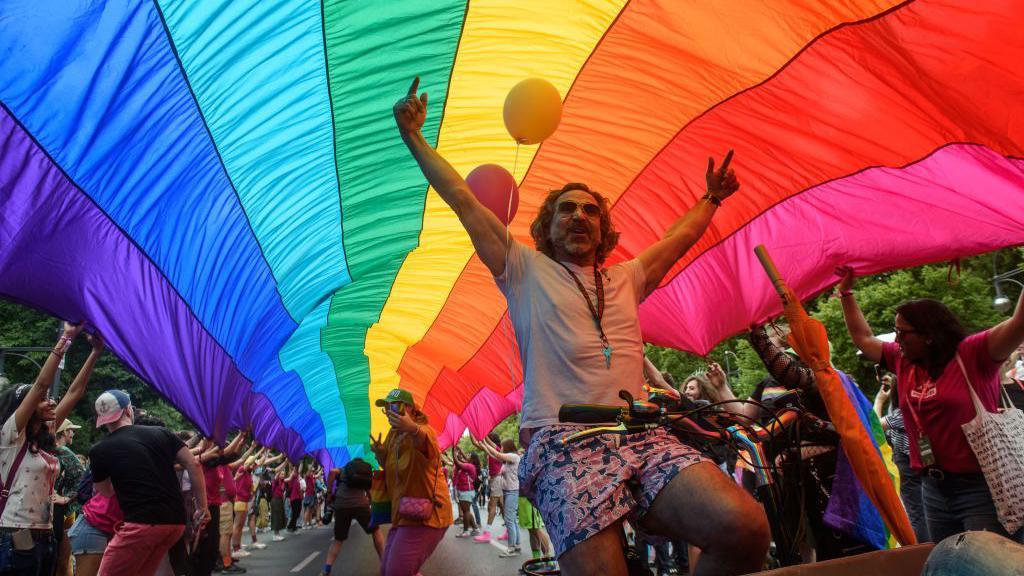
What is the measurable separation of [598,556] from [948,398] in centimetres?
286

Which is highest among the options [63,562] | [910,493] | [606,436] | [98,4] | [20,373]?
[20,373]

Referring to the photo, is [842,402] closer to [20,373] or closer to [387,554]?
[387,554]

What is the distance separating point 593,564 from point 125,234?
16.9ft

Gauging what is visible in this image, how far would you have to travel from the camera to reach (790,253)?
22.0ft

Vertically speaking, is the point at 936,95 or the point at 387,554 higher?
the point at 936,95

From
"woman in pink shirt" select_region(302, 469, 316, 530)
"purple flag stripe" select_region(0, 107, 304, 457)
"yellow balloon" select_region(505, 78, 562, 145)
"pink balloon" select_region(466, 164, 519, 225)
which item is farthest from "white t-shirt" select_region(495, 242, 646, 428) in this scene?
"woman in pink shirt" select_region(302, 469, 316, 530)

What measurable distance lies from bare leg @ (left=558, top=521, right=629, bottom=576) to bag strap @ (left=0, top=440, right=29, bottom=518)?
5.10m

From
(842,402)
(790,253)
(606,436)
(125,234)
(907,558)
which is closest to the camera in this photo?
(907,558)

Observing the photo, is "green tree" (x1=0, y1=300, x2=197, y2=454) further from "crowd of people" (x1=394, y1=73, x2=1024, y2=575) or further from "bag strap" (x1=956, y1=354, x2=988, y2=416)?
"bag strap" (x1=956, y1=354, x2=988, y2=416)

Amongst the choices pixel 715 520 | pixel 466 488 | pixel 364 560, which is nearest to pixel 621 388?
pixel 715 520

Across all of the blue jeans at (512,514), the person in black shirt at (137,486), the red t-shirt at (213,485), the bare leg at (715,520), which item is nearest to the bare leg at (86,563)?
the person in black shirt at (137,486)

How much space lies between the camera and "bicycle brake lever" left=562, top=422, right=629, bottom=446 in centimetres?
236

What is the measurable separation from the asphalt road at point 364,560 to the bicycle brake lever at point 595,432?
973cm

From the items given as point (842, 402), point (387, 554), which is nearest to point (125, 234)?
point (387, 554)
